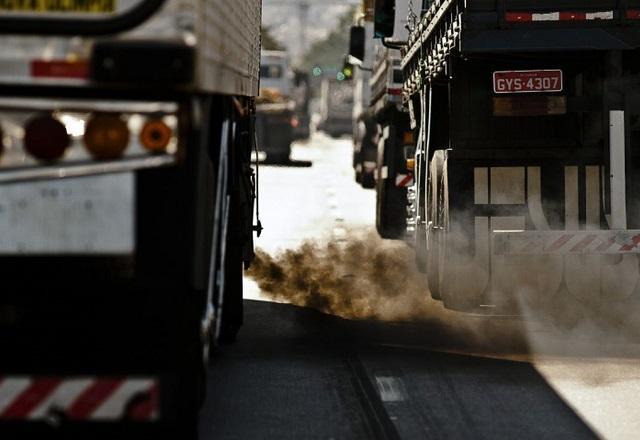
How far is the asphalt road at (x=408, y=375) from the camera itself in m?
8.89

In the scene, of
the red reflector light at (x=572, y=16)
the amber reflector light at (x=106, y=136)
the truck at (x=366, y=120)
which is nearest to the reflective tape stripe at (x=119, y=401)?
the amber reflector light at (x=106, y=136)

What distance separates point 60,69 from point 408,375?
4.96 metres

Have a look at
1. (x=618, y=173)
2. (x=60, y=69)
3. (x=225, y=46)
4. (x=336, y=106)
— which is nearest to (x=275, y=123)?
(x=618, y=173)

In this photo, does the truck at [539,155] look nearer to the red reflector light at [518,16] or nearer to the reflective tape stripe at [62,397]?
the red reflector light at [518,16]

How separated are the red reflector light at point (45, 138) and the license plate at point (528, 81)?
6427 mm

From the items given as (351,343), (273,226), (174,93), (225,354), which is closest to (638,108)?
(351,343)

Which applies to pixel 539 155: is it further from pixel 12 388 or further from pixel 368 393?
pixel 12 388

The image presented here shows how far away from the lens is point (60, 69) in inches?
239

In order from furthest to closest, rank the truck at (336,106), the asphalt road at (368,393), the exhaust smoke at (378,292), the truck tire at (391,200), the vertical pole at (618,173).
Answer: the truck at (336,106) → the truck tire at (391,200) → the exhaust smoke at (378,292) → the vertical pole at (618,173) → the asphalt road at (368,393)

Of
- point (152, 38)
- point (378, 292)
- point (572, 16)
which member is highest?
point (572, 16)

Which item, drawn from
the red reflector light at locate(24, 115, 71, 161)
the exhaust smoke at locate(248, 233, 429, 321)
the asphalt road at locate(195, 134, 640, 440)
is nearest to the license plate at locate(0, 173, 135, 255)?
the red reflector light at locate(24, 115, 71, 161)

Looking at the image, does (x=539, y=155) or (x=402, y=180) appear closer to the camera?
(x=539, y=155)

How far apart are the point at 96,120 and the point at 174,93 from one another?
0.30m

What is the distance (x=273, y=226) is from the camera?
80.5ft
